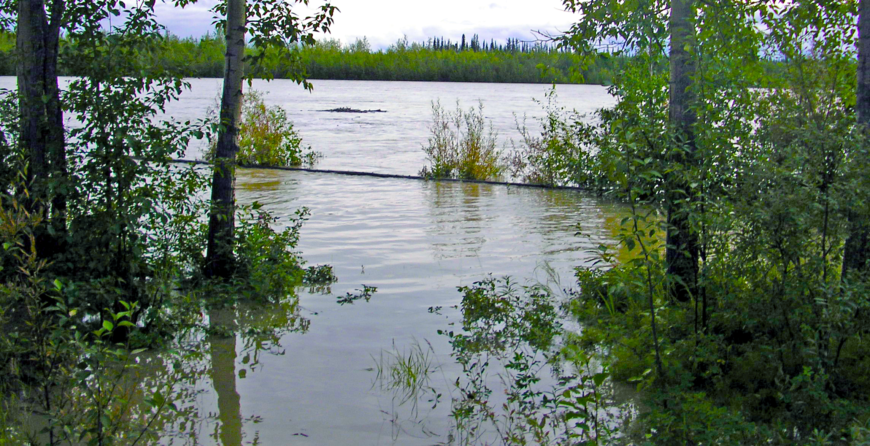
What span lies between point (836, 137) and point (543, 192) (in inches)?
380

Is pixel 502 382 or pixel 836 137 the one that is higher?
pixel 836 137

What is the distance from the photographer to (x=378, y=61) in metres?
94.1

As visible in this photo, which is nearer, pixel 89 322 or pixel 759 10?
pixel 89 322

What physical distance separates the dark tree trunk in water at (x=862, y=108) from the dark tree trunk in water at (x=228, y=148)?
502 centimetres

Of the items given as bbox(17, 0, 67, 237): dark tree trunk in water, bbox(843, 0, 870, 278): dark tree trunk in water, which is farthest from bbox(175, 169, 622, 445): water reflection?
bbox(843, 0, 870, 278): dark tree trunk in water

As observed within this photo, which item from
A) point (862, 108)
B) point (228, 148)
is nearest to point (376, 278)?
point (228, 148)

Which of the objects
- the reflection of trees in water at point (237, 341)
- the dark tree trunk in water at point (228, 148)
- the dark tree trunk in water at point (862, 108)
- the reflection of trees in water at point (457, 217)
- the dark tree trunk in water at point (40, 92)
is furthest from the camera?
the reflection of trees in water at point (457, 217)

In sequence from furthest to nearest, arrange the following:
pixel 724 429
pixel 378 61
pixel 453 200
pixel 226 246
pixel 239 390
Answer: pixel 378 61, pixel 453 200, pixel 226 246, pixel 239 390, pixel 724 429

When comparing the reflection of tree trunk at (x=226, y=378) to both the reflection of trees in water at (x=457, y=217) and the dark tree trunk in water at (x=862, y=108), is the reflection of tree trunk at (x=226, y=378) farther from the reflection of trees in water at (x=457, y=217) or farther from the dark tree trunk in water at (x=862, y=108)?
the dark tree trunk in water at (x=862, y=108)

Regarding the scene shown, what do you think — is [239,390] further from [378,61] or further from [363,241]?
[378,61]

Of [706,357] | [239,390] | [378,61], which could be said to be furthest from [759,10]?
[378,61]

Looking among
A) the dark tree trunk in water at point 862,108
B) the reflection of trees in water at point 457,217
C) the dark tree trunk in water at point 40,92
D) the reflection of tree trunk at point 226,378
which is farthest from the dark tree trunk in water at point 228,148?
the dark tree trunk in water at point 862,108

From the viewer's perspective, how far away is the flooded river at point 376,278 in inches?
173

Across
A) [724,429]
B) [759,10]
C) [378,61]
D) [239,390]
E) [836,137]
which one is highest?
[378,61]
